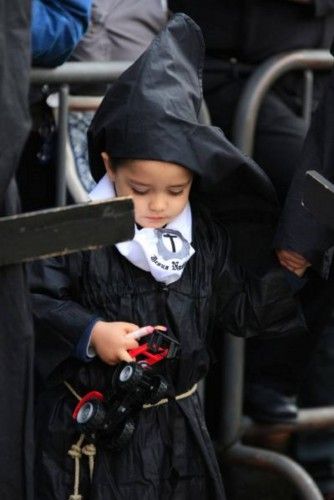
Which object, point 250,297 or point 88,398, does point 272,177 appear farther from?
point 88,398

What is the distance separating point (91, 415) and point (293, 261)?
2.16ft

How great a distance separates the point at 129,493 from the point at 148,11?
155 centimetres

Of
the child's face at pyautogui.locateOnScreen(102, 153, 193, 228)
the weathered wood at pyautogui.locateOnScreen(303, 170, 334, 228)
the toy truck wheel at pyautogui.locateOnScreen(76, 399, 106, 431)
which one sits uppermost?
the weathered wood at pyautogui.locateOnScreen(303, 170, 334, 228)

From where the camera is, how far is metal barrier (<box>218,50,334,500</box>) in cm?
445

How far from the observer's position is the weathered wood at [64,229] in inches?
118

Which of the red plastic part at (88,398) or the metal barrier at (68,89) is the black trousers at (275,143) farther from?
the red plastic part at (88,398)

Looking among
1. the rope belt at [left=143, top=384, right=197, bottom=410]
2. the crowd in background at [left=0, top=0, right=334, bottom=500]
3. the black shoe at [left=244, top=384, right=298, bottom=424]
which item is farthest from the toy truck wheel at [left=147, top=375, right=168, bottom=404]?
the black shoe at [left=244, top=384, right=298, bottom=424]

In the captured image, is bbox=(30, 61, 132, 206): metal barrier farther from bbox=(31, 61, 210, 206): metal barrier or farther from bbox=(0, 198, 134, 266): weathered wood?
bbox=(0, 198, 134, 266): weathered wood

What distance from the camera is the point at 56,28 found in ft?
12.9

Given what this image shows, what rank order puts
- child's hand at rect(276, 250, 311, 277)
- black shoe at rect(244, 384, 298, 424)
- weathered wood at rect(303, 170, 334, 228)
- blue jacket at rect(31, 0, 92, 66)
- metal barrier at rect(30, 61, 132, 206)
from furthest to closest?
1. black shoe at rect(244, 384, 298, 424)
2. metal barrier at rect(30, 61, 132, 206)
3. blue jacket at rect(31, 0, 92, 66)
4. child's hand at rect(276, 250, 311, 277)
5. weathered wood at rect(303, 170, 334, 228)

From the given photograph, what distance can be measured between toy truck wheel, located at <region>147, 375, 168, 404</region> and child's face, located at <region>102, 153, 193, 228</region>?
0.37 m

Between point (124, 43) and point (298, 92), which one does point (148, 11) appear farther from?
point (298, 92)

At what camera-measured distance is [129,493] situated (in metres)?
3.60

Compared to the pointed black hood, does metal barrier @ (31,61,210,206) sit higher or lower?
lower
